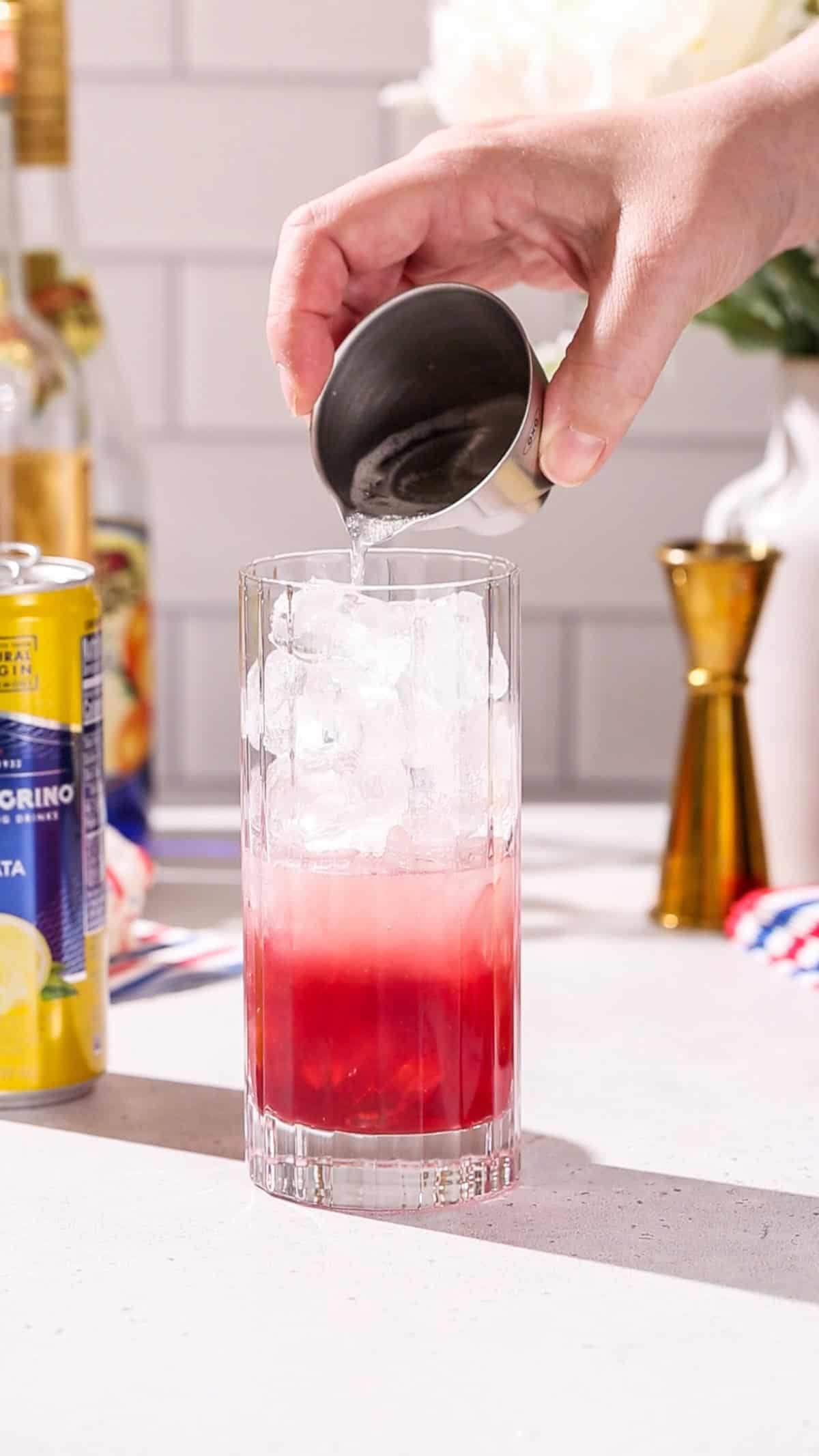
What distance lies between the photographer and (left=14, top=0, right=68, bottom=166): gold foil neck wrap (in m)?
1.19

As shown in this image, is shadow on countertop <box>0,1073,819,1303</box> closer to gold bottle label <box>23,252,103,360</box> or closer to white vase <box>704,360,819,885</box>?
white vase <box>704,360,819,885</box>

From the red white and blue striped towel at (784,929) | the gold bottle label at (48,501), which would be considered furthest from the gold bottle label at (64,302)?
the red white and blue striped towel at (784,929)

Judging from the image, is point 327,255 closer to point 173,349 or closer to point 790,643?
point 790,643

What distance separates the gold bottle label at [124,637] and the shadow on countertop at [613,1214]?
0.45 m

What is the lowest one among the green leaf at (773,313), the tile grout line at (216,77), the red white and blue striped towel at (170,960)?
the red white and blue striped towel at (170,960)

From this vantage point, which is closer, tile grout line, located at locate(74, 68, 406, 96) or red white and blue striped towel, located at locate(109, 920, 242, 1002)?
red white and blue striped towel, located at locate(109, 920, 242, 1002)

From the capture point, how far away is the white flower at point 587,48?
1.06 m

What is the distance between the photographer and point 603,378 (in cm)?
78

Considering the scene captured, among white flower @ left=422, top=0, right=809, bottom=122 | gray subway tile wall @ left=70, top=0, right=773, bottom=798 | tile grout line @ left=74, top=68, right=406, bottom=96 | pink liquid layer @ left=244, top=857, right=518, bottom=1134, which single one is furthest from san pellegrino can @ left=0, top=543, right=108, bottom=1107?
tile grout line @ left=74, top=68, right=406, bottom=96

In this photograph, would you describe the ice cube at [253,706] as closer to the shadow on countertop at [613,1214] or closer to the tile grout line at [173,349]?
the shadow on countertop at [613,1214]

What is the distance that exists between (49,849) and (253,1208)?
18cm

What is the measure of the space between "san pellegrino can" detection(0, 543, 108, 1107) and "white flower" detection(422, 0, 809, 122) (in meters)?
0.45

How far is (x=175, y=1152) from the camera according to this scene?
0.81 metres

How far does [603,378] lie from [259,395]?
945 millimetres
